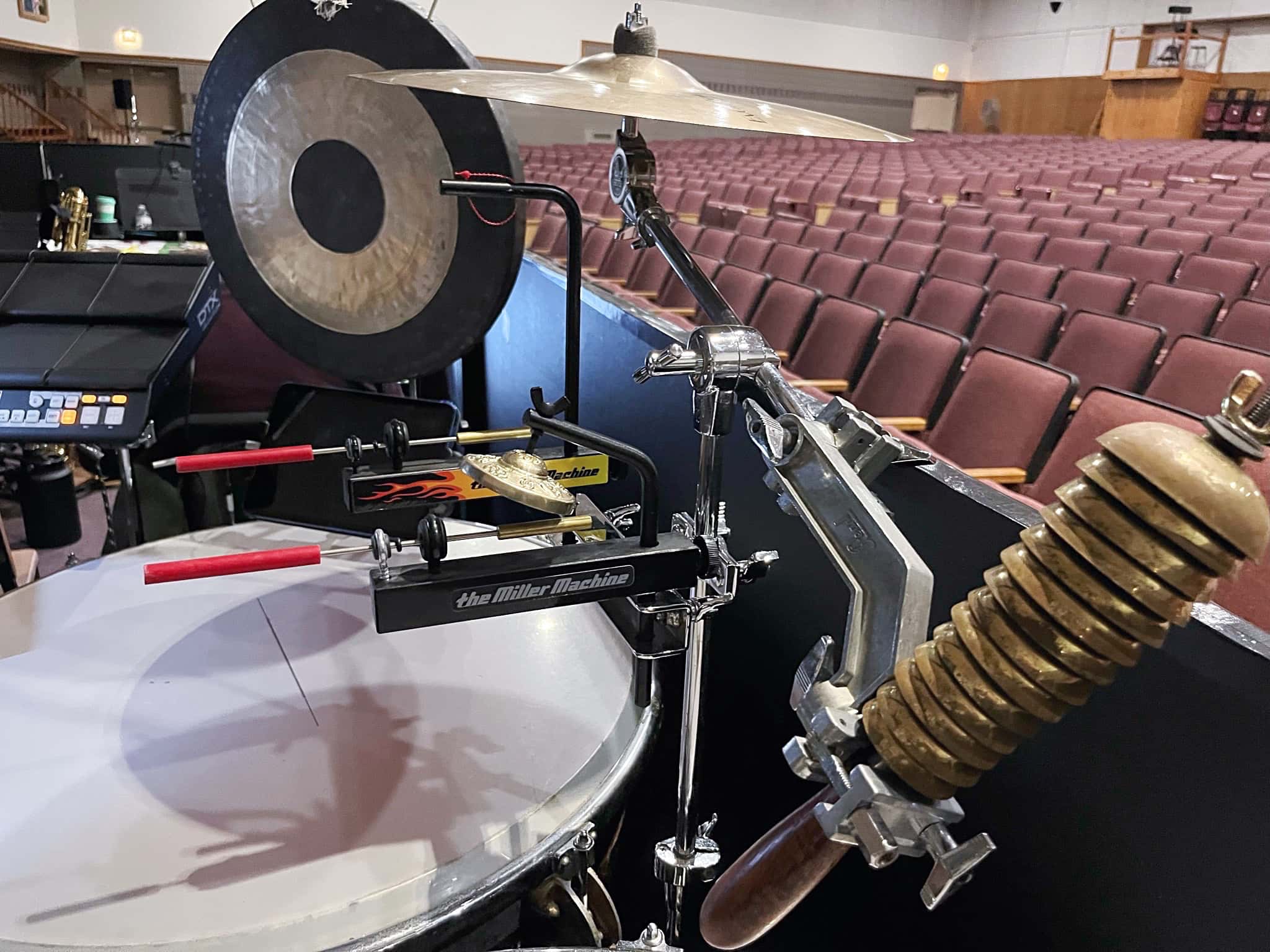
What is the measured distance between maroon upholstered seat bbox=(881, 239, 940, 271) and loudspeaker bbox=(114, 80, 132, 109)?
10684mm

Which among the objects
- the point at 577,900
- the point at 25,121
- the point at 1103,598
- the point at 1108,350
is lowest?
the point at 577,900

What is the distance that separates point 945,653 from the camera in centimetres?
40

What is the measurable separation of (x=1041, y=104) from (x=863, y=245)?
14.2m

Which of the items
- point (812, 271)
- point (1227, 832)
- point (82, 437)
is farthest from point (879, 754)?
point (812, 271)

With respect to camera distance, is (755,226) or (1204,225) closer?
(1204,225)

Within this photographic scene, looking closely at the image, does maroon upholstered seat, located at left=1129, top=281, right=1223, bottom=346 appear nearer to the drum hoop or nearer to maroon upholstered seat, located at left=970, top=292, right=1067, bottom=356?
maroon upholstered seat, located at left=970, top=292, right=1067, bottom=356

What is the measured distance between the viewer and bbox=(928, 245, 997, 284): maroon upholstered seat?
344cm

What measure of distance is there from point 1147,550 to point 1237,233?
455cm

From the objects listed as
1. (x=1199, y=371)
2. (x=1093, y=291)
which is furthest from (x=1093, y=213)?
(x=1199, y=371)

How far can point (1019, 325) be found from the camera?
264 cm

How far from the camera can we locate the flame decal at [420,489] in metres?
0.98

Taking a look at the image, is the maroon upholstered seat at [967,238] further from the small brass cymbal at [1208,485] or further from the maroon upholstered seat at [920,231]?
the small brass cymbal at [1208,485]

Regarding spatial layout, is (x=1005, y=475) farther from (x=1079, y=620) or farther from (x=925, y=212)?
(x=925, y=212)

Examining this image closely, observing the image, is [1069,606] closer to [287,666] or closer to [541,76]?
[541,76]
